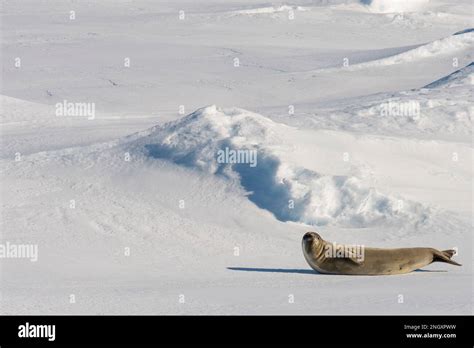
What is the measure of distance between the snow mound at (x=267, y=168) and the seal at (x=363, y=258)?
2.12m

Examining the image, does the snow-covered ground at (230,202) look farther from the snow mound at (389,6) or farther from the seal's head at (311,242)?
the snow mound at (389,6)

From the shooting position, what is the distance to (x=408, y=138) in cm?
1322

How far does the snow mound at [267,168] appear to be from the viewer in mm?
11133

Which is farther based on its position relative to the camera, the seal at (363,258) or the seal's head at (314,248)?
the seal's head at (314,248)

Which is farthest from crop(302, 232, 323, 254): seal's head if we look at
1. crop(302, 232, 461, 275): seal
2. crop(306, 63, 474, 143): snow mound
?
crop(306, 63, 474, 143): snow mound

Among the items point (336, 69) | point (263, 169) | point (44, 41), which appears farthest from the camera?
point (44, 41)

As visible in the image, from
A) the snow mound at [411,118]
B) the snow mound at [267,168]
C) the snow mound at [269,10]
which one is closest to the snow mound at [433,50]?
the snow mound at [269,10]

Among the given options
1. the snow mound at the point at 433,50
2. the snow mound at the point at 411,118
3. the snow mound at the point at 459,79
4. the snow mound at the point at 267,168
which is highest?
the snow mound at the point at 433,50

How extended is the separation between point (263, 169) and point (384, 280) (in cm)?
360

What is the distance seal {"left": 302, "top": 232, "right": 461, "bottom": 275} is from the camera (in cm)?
874

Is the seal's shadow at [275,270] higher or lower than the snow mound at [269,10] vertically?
lower

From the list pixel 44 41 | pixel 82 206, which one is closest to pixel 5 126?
pixel 82 206
